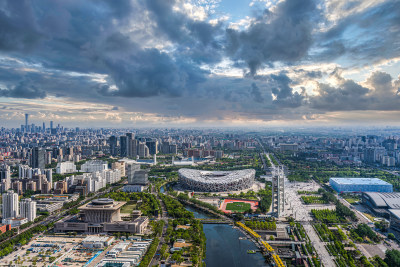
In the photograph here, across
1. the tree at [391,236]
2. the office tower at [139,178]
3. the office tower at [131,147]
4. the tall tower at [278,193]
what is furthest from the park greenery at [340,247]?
the office tower at [131,147]

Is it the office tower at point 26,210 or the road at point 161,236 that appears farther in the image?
the office tower at point 26,210

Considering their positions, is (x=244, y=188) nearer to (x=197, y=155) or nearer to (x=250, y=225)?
(x=250, y=225)

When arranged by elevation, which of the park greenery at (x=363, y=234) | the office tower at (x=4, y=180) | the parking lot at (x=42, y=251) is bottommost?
the parking lot at (x=42, y=251)

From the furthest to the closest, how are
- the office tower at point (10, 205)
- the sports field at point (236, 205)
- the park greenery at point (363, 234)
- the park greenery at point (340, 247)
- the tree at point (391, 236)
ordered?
1. the sports field at point (236, 205)
2. the office tower at point (10, 205)
3. the tree at point (391, 236)
4. the park greenery at point (363, 234)
5. the park greenery at point (340, 247)

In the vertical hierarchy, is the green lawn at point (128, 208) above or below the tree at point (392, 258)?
below

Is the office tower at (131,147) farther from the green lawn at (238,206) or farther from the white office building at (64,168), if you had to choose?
the green lawn at (238,206)

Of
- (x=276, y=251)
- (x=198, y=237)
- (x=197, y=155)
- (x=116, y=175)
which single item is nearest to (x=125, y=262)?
(x=198, y=237)

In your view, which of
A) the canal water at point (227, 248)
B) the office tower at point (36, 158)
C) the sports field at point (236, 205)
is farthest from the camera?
the office tower at point (36, 158)
